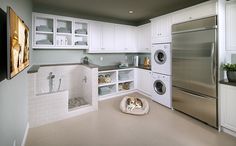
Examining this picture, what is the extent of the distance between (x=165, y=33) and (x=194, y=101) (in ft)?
5.53

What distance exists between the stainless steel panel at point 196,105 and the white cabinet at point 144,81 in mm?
1015

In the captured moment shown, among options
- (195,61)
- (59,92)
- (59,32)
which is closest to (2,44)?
(59,92)

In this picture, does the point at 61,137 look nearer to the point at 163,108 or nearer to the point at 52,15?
the point at 163,108

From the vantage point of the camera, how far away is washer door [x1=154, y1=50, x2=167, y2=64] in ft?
11.5

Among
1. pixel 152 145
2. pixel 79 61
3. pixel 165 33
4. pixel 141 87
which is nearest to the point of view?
pixel 152 145

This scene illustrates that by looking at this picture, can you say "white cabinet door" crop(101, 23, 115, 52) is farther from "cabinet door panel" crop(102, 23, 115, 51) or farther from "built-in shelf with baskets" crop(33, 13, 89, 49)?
"built-in shelf with baskets" crop(33, 13, 89, 49)

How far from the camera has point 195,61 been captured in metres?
2.76

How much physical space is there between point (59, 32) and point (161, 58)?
2695mm

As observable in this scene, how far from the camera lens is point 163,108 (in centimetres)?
356

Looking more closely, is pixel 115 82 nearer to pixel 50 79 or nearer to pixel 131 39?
pixel 131 39

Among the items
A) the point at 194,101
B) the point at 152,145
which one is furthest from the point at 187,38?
the point at 152,145

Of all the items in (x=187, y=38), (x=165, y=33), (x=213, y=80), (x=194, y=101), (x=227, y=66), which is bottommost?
(x=194, y=101)

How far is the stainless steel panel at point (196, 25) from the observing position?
8.03ft

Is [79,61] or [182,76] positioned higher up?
[79,61]
